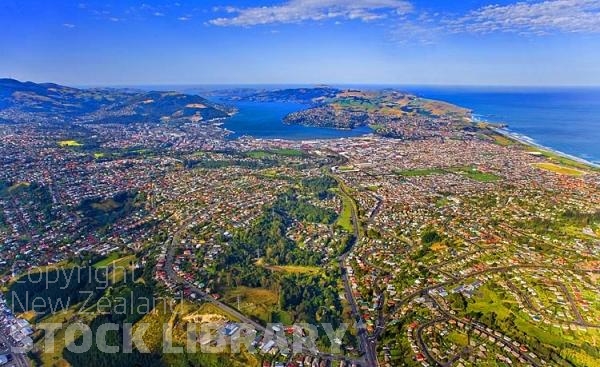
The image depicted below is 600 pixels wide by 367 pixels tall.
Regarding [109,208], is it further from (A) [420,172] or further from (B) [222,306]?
(A) [420,172]

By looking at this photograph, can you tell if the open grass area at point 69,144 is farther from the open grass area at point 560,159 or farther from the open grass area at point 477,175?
the open grass area at point 560,159

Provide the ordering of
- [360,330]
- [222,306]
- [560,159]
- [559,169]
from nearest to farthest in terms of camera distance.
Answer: [360,330]
[222,306]
[559,169]
[560,159]

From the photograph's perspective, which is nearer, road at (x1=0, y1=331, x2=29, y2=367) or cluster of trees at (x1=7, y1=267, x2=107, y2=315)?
road at (x1=0, y1=331, x2=29, y2=367)

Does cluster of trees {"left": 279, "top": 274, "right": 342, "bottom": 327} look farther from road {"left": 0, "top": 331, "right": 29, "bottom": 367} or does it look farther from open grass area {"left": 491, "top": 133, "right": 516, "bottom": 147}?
open grass area {"left": 491, "top": 133, "right": 516, "bottom": 147}

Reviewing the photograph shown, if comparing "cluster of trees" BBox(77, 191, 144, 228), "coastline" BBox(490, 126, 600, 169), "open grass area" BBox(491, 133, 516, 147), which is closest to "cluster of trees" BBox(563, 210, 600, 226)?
"coastline" BBox(490, 126, 600, 169)

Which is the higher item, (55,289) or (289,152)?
(289,152)

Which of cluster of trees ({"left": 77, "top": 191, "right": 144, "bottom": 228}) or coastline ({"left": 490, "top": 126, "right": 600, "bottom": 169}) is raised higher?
coastline ({"left": 490, "top": 126, "right": 600, "bottom": 169})

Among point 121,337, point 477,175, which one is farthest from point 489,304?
point 477,175

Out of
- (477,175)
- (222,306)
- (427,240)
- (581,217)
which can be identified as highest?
(477,175)
